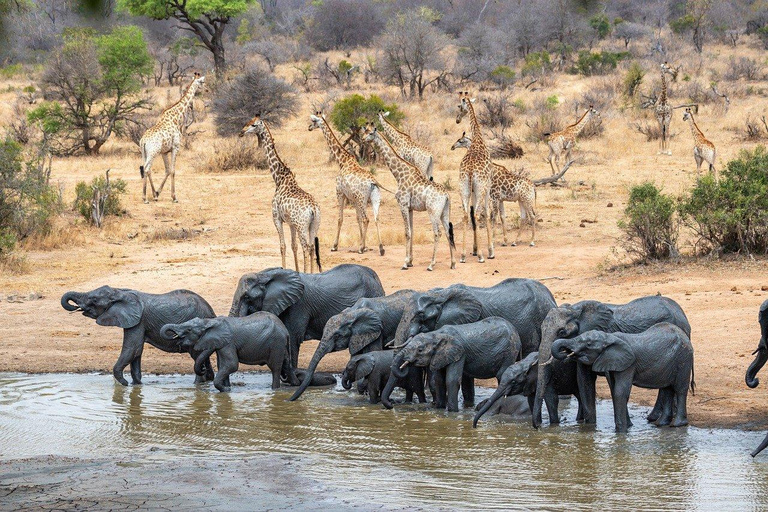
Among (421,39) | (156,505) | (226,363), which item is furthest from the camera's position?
(421,39)

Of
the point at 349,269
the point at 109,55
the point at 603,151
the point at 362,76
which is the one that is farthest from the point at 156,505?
the point at 362,76

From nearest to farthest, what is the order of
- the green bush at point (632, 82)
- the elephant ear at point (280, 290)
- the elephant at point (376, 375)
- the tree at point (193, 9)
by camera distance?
the elephant at point (376, 375)
the elephant ear at point (280, 290)
the green bush at point (632, 82)
the tree at point (193, 9)

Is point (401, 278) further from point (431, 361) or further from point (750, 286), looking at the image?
point (431, 361)

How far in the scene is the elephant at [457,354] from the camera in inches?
328

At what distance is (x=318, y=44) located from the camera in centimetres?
4947

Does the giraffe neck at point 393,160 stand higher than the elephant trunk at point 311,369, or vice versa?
the giraffe neck at point 393,160

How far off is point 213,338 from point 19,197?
28.1 ft

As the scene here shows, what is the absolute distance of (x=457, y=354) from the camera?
27.4ft

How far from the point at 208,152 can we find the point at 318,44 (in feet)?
85.4

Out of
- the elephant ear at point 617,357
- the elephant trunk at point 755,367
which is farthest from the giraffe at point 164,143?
the elephant trunk at point 755,367

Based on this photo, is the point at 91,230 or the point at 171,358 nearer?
the point at 171,358

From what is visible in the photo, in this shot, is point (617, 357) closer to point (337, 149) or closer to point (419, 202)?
point (419, 202)

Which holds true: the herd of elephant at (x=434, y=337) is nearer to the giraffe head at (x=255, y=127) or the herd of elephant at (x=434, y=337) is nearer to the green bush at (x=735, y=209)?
the green bush at (x=735, y=209)

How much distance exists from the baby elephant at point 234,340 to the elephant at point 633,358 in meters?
2.79
